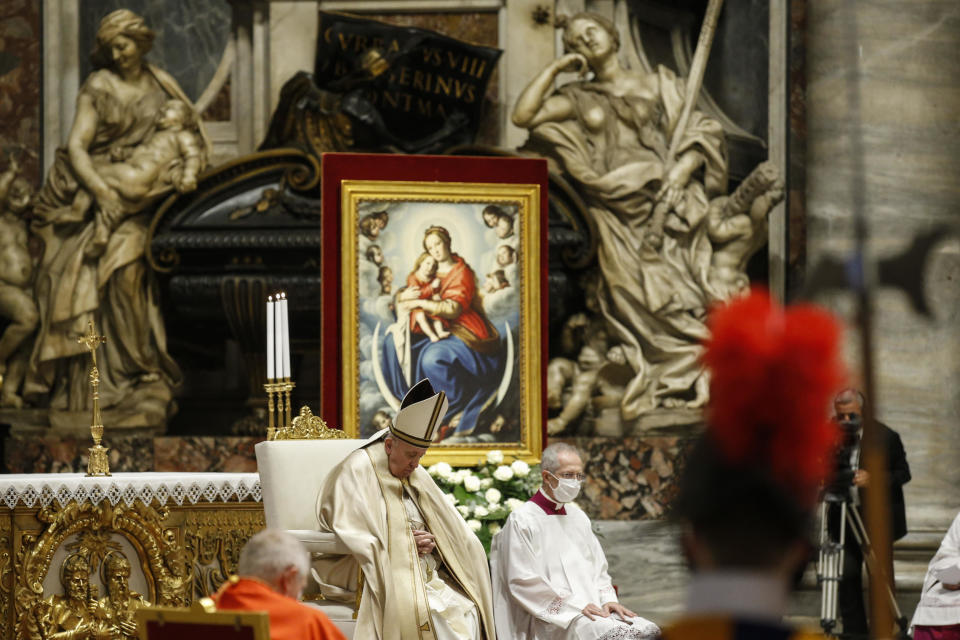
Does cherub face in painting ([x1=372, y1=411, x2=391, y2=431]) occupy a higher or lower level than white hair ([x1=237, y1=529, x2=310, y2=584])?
higher

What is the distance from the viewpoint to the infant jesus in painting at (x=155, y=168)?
9797mm

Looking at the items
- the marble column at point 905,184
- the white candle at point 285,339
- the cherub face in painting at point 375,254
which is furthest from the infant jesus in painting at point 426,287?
the marble column at point 905,184

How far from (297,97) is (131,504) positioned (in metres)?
4.32

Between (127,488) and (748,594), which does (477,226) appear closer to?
(127,488)

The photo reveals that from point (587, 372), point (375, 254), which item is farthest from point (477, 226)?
point (587, 372)

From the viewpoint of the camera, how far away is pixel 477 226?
8.80m

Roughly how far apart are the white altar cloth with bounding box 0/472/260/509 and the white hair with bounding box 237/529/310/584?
2.73 meters

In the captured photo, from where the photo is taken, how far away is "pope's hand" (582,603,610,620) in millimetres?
6176

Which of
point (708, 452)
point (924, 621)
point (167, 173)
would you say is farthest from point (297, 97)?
point (708, 452)

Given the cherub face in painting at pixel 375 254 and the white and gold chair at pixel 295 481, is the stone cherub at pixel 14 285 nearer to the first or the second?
the cherub face in painting at pixel 375 254

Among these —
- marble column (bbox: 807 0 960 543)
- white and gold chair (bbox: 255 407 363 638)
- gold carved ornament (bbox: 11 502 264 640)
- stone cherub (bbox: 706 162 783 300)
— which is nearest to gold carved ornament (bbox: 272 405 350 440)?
white and gold chair (bbox: 255 407 363 638)

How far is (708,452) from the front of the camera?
2.19m

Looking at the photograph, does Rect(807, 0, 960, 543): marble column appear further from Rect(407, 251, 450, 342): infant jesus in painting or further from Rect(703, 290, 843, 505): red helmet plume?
Rect(703, 290, 843, 505): red helmet plume

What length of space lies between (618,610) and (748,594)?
13.8 ft
